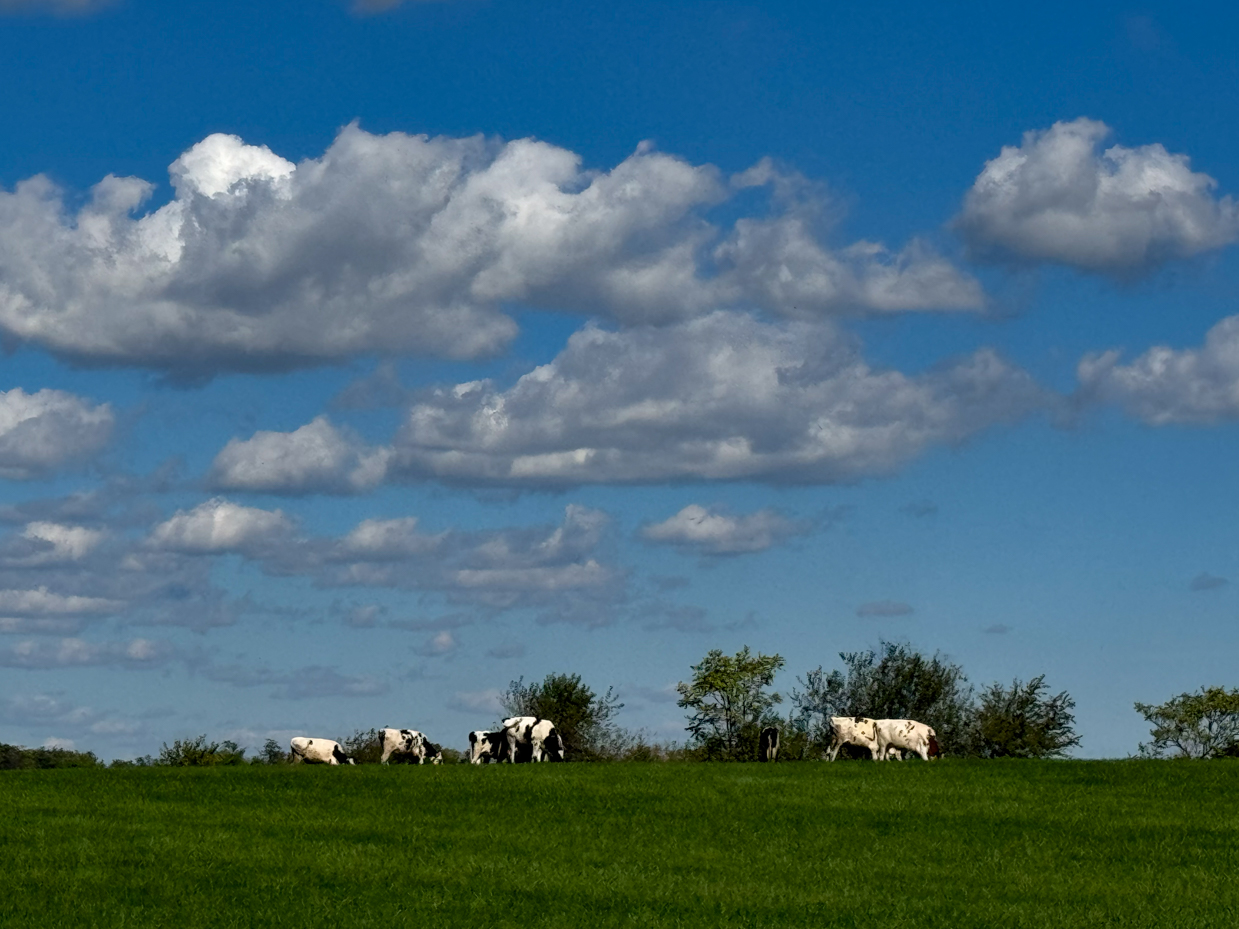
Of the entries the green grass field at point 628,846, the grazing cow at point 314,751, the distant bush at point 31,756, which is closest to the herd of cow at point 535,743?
the grazing cow at point 314,751

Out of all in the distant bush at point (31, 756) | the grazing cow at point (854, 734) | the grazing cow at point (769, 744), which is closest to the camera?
the grazing cow at point (854, 734)

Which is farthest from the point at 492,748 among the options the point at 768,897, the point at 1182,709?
the point at 1182,709

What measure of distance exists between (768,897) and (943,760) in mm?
21867

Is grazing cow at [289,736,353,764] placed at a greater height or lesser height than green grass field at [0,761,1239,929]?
greater

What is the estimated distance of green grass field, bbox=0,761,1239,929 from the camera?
84.7ft

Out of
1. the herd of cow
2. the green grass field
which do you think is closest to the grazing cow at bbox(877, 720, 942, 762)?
the herd of cow

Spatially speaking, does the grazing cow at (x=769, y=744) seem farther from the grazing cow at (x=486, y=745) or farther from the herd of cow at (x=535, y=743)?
the grazing cow at (x=486, y=745)

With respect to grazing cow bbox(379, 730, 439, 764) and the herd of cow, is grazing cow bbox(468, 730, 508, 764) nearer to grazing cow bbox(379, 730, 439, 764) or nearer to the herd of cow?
the herd of cow

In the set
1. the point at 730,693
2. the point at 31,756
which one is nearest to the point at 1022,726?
the point at 730,693

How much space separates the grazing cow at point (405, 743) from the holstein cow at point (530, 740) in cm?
476

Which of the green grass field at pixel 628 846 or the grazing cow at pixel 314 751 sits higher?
the grazing cow at pixel 314 751

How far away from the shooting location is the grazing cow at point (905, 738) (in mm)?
52875

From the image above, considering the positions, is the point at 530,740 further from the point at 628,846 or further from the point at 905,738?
the point at 628,846

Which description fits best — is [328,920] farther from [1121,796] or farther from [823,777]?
[1121,796]
